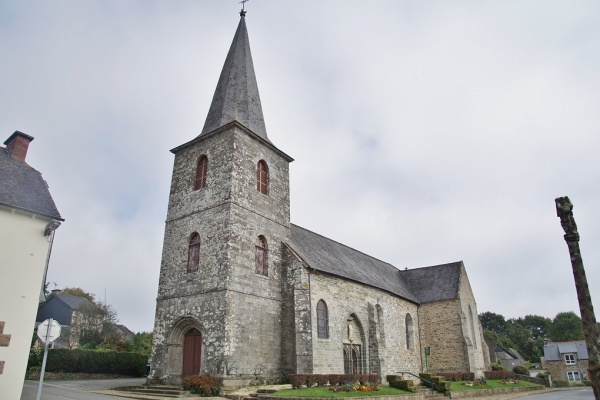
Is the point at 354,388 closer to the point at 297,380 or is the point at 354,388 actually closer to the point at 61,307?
the point at 297,380

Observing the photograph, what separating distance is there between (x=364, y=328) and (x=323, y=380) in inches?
260

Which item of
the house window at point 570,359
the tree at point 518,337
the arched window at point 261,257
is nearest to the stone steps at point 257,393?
the arched window at point 261,257

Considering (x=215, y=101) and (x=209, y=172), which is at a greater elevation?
(x=215, y=101)

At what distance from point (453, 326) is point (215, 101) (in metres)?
23.9

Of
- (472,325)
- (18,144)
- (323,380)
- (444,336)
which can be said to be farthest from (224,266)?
(472,325)

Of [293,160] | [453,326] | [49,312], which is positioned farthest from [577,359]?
[49,312]

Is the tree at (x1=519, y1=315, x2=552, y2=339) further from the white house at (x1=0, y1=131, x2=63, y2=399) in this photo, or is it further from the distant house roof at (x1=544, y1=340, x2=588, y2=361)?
the white house at (x1=0, y1=131, x2=63, y2=399)

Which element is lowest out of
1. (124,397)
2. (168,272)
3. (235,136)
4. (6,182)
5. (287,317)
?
(124,397)

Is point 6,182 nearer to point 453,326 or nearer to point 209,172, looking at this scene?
point 209,172

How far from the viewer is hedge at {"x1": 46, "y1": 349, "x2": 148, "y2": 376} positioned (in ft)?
87.0

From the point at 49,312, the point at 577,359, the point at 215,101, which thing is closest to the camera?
the point at 215,101

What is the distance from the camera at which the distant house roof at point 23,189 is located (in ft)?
43.4

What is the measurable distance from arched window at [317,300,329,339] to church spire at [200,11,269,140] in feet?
31.6

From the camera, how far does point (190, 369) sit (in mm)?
18703
